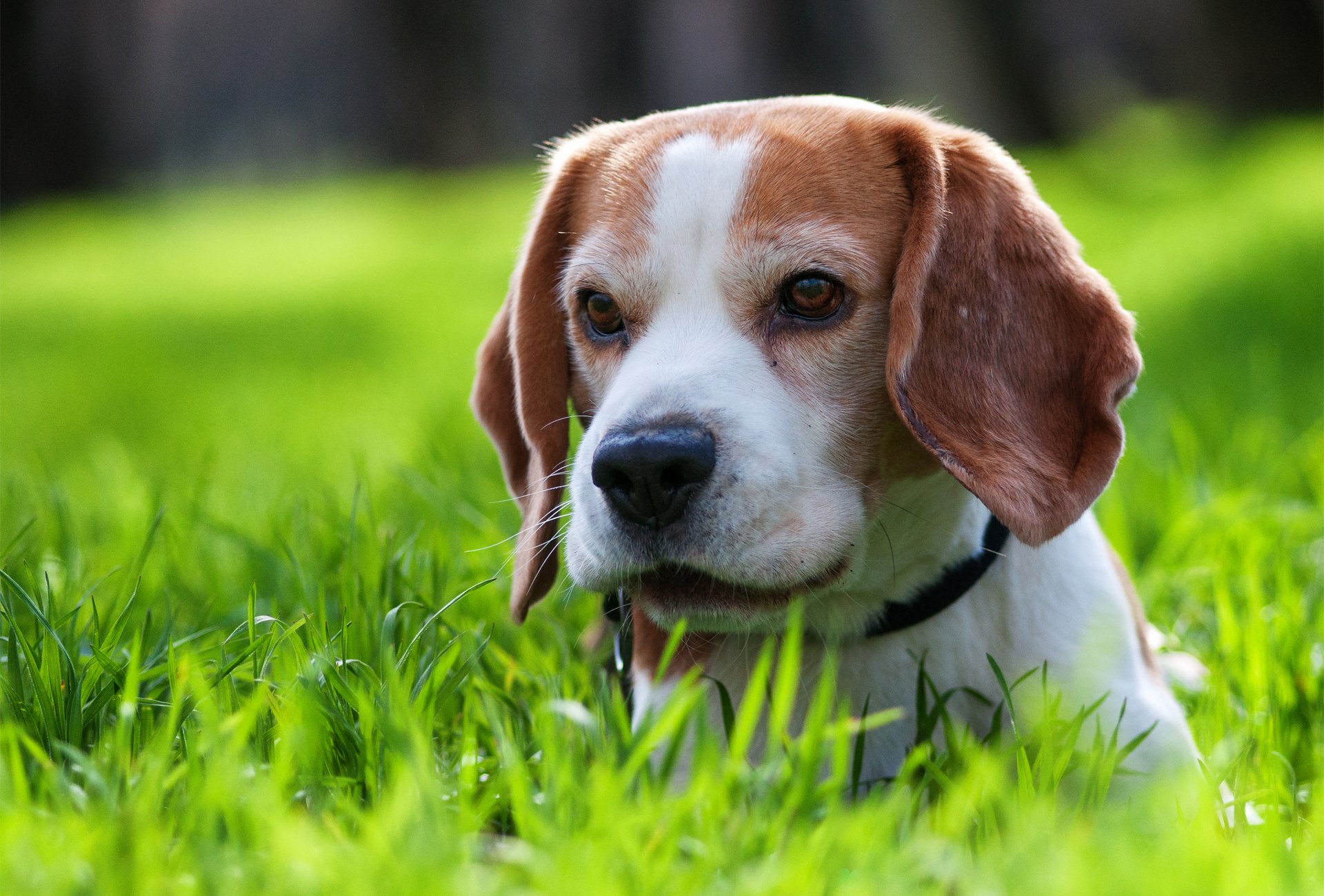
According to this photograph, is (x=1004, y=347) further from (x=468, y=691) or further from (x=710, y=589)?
(x=468, y=691)

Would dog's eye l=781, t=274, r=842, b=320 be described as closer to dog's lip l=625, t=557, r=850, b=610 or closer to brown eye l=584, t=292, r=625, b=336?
brown eye l=584, t=292, r=625, b=336

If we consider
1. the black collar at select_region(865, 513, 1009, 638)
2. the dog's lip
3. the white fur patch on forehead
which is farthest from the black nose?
the black collar at select_region(865, 513, 1009, 638)

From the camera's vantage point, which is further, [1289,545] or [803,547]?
[1289,545]

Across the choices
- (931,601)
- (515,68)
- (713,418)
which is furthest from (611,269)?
(515,68)

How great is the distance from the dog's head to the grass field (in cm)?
39

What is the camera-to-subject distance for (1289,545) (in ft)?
13.2

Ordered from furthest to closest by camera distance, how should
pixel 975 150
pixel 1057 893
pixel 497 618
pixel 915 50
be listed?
pixel 915 50 → pixel 497 618 → pixel 975 150 → pixel 1057 893

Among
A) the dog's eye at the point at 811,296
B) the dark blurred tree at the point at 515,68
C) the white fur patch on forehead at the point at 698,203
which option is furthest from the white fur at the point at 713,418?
the dark blurred tree at the point at 515,68

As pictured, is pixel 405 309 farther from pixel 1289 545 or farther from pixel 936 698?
pixel 936 698

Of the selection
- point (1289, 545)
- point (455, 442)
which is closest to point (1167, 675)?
point (1289, 545)

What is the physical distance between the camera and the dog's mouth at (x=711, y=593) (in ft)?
8.83

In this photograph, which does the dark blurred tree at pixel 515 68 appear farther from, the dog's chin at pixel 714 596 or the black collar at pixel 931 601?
the dog's chin at pixel 714 596

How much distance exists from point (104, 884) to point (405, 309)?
10567 millimetres

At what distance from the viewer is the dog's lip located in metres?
2.69
